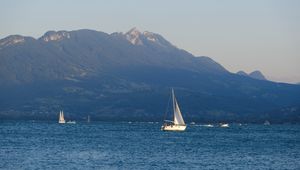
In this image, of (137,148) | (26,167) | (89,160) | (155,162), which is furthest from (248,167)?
(137,148)

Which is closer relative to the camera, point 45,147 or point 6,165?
point 6,165

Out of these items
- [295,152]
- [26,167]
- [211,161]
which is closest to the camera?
[26,167]

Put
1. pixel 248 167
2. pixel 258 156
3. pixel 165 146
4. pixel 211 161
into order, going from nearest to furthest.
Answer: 1. pixel 248 167
2. pixel 211 161
3. pixel 258 156
4. pixel 165 146

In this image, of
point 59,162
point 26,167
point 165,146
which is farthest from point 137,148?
point 26,167

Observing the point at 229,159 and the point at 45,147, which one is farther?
the point at 45,147

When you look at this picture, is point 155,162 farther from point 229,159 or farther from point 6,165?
point 6,165

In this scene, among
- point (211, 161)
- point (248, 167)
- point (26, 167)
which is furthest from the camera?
point (211, 161)

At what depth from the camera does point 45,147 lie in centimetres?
12194

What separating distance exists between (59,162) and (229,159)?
76.4 ft

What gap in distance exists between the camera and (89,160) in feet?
316

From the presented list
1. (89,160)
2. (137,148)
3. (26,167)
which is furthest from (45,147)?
(26,167)

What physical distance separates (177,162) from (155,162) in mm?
2806

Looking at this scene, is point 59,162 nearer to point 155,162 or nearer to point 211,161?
point 155,162

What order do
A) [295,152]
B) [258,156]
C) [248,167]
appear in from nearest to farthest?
[248,167] → [258,156] → [295,152]
